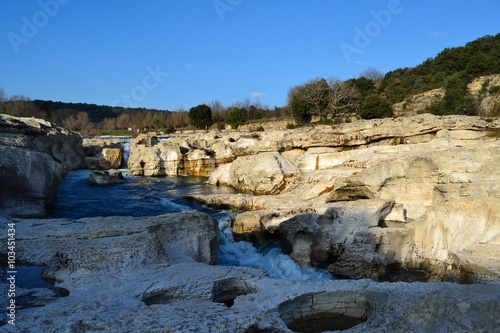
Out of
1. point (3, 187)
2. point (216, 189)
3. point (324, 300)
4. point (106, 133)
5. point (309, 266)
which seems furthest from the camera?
point (106, 133)

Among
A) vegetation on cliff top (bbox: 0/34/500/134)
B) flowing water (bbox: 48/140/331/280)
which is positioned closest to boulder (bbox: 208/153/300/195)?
flowing water (bbox: 48/140/331/280)

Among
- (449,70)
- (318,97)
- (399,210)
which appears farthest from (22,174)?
(449,70)

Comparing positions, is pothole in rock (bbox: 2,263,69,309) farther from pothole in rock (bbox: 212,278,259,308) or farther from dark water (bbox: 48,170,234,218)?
dark water (bbox: 48,170,234,218)

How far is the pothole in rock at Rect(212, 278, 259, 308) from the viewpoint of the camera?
771 centimetres

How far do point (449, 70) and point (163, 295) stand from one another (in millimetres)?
57242

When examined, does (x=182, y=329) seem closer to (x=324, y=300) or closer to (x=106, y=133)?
(x=324, y=300)

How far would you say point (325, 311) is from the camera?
7016 mm

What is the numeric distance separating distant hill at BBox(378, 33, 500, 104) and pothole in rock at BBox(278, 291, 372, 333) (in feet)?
142

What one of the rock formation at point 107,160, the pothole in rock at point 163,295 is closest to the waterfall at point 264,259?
the pothole in rock at point 163,295

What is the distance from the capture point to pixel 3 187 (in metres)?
14.6

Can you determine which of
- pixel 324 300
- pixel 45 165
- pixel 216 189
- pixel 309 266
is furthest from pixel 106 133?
pixel 324 300

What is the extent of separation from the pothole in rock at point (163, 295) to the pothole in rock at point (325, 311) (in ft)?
6.77

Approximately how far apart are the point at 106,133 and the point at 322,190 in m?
67.8

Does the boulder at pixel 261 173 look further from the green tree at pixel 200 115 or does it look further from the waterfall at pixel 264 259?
the green tree at pixel 200 115
